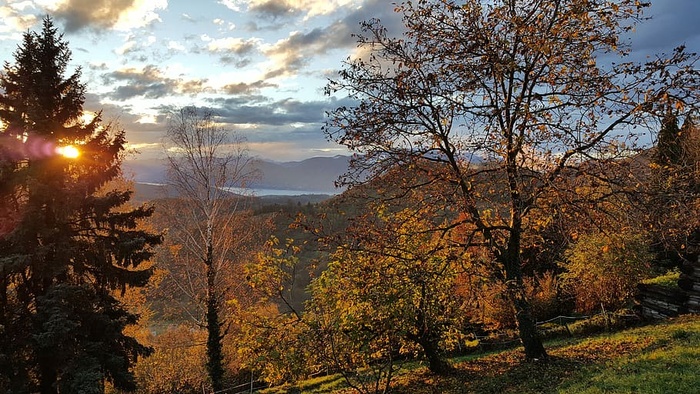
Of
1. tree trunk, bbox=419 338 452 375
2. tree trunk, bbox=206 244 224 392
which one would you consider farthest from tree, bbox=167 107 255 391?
tree trunk, bbox=419 338 452 375

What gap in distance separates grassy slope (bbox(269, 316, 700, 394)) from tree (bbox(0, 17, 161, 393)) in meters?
10.4

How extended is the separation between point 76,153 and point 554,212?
16.5m

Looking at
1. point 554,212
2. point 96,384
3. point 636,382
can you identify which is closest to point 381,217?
point 554,212

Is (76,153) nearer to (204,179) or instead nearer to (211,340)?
(204,179)

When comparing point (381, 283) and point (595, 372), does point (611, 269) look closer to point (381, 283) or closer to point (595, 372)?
point (595, 372)

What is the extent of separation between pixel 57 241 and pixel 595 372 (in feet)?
56.0

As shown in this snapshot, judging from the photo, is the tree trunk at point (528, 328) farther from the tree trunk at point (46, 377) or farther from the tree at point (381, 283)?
the tree trunk at point (46, 377)

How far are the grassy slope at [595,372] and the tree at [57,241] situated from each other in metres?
10.4

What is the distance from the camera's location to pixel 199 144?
20.2 m

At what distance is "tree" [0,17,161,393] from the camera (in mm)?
12789

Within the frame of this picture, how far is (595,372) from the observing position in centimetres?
995

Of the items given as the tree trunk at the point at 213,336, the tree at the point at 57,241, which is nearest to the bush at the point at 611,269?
the tree trunk at the point at 213,336

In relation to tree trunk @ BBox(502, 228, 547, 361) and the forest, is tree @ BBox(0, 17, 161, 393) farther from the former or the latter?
tree trunk @ BBox(502, 228, 547, 361)

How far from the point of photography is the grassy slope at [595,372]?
812cm
